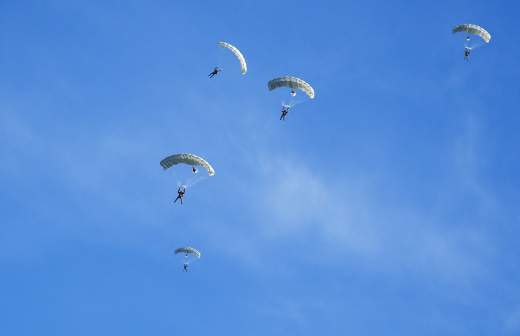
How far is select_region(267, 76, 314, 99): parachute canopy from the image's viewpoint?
256 ft

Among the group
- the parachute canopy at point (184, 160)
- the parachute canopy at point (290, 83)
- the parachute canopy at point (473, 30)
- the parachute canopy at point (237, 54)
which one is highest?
the parachute canopy at point (473, 30)

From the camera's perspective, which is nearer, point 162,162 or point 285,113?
point 162,162

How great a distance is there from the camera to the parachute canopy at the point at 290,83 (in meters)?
78.1

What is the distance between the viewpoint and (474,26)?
84.2 m

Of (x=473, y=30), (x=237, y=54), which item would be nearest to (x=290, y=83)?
(x=237, y=54)

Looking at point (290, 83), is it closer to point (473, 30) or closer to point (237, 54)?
point (237, 54)

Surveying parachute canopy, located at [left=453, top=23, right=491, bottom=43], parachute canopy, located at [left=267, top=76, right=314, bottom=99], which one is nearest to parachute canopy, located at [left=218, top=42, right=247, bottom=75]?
parachute canopy, located at [left=267, top=76, right=314, bottom=99]

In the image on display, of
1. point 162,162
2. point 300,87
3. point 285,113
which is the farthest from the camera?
point 285,113

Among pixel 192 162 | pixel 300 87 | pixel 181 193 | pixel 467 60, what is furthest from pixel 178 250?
pixel 467 60

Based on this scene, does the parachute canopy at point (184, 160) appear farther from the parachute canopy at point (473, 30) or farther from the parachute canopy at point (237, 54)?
the parachute canopy at point (473, 30)

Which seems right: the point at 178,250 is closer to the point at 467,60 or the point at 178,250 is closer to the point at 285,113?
the point at 285,113

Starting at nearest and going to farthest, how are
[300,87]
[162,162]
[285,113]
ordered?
[162,162], [300,87], [285,113]

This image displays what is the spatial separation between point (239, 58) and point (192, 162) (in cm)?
1186

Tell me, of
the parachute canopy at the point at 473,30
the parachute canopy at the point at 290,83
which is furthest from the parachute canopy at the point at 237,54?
the parachute canopy at the point at 473,30
